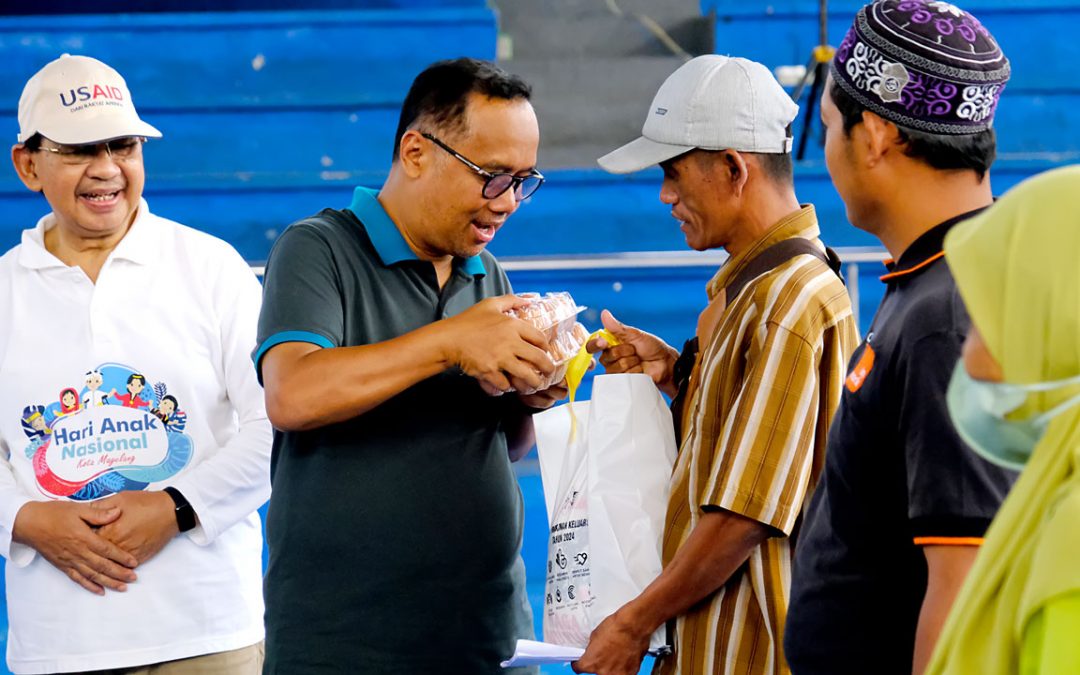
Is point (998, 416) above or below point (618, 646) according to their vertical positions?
above

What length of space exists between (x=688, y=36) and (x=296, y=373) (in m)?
3.16

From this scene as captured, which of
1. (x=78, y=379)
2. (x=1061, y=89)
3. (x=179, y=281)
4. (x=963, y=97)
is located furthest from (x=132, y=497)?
(x=1061, y=89)

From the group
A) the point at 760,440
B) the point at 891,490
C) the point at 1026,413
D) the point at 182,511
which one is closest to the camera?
the point at 1026,413

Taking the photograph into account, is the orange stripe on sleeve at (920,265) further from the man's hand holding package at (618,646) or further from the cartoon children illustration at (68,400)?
the cartoon children illustration at (68,400)

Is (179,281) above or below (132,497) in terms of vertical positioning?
above

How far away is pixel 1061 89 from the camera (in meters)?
4.08

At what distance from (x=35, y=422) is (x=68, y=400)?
61mm

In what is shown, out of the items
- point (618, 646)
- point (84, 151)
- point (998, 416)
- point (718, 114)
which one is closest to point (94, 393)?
point (84, 151)

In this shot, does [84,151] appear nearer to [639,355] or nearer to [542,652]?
[639,355]

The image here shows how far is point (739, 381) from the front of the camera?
156 cm

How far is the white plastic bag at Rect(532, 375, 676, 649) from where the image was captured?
161 centimetres

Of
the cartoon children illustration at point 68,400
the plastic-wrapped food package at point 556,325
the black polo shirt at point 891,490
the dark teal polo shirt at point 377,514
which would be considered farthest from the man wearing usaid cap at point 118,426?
the black polo shirt at point 891,490

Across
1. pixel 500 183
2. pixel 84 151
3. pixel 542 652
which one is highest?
pixel 84 151

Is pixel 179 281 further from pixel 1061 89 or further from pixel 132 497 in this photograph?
pixel 1061 89
